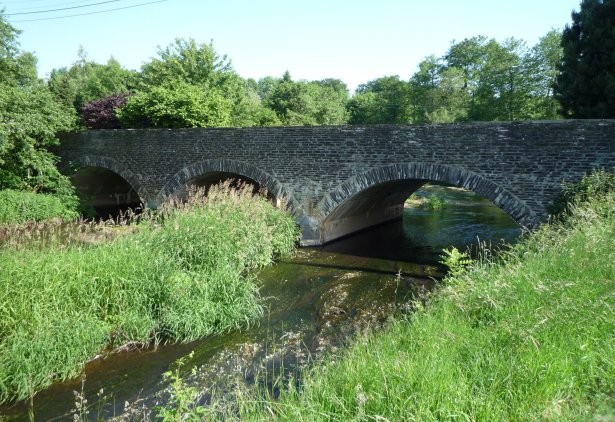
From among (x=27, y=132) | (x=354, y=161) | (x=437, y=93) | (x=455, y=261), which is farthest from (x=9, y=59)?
(x=437, y=93)

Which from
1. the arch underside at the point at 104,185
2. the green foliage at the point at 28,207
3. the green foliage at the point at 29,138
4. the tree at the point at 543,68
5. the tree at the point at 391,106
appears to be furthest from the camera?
the tree at the point at 391,106

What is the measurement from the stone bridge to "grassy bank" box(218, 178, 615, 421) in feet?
17.7

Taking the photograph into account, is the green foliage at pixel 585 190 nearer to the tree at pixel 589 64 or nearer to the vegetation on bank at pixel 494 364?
the vegetation on bank at pixel 494 364

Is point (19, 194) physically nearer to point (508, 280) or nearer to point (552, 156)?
point (508, 280)

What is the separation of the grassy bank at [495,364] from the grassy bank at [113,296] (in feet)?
10.1

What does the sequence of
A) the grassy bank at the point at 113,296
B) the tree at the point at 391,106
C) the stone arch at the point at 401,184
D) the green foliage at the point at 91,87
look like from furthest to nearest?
the tree at the point at 391,106 → the green foliage at the point at 91,87 → the stone arch at the point at 401,184 → the grassy bank at the point at 113,296

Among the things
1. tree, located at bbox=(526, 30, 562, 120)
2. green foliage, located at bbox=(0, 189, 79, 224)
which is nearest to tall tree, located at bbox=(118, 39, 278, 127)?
green foliage, located at bbox=(0, 189, 79, 224)

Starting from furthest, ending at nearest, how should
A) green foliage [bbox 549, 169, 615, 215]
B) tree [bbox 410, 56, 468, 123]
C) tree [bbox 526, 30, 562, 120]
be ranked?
1. tree [bbox 410, 56, 468, 123]
2. tree [bbox 526, 30, 562, 120]
3. green foliage [bbox 549, 169, 615, 215]

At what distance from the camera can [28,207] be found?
13719 millimetres

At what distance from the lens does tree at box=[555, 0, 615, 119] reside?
49.5 ft

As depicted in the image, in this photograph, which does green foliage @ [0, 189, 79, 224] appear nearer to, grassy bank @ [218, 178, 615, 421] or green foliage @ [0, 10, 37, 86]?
green foliage @ [0, 10, 37, 86]

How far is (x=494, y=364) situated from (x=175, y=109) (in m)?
18.9

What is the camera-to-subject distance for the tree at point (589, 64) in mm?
15094

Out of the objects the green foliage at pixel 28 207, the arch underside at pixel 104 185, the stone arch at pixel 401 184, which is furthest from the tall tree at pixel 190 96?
the stone arch at pixel 401 184
